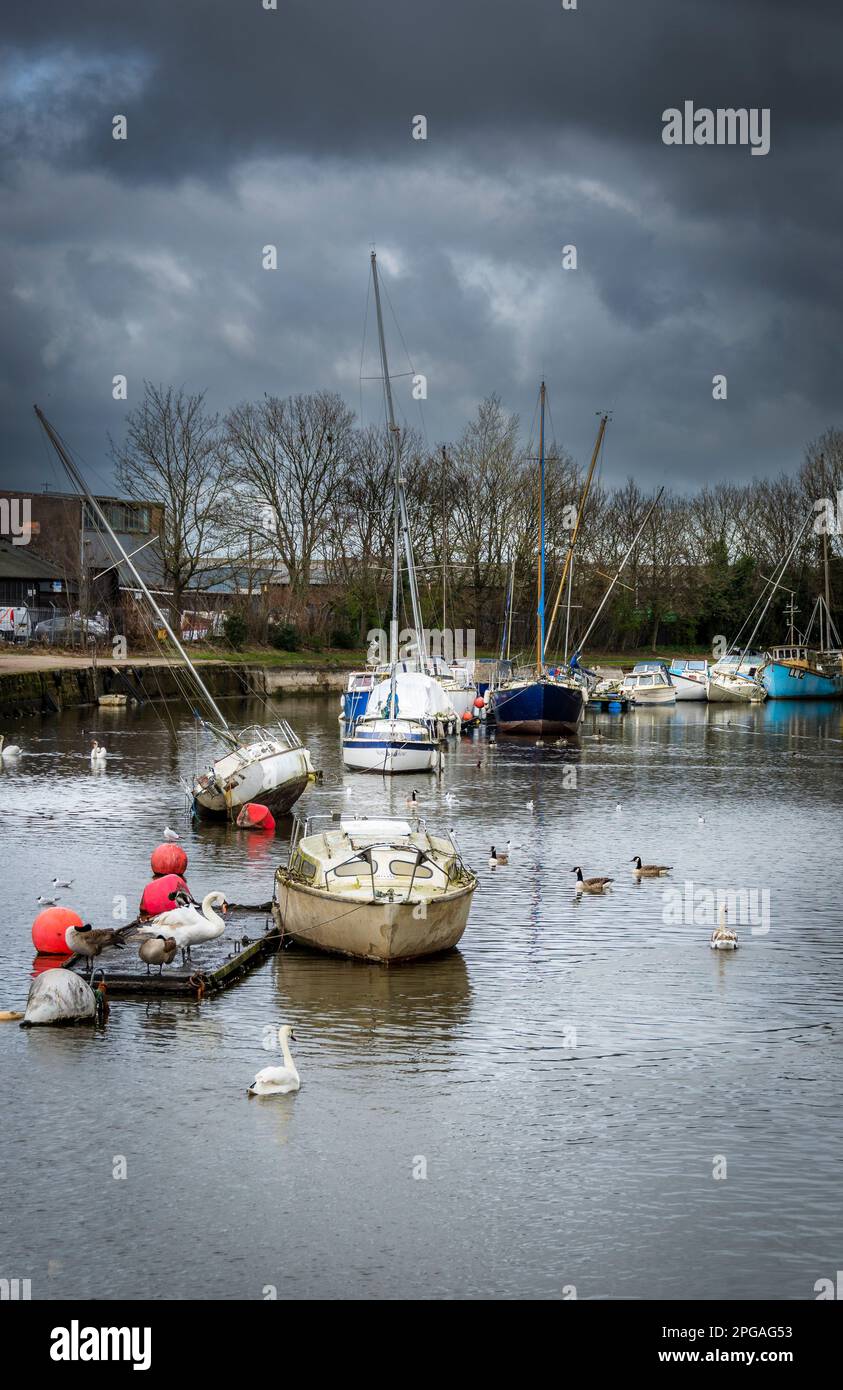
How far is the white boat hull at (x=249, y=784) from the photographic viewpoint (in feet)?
121

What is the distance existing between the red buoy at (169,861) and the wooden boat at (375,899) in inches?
214

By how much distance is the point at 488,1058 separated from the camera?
1777 cm

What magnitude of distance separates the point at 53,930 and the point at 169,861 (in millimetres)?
6235

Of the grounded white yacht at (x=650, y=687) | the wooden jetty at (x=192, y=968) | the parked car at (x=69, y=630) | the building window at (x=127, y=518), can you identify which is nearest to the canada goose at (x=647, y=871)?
the wooden jetty at (x=192, y=968)

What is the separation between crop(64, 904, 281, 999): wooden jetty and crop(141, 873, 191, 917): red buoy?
0.98 meters

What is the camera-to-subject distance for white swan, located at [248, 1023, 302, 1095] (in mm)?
15930

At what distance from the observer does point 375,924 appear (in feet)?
68.9

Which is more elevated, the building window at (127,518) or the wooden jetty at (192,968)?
the building window at (127,518)

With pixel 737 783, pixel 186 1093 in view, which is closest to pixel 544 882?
pixel 186 1093

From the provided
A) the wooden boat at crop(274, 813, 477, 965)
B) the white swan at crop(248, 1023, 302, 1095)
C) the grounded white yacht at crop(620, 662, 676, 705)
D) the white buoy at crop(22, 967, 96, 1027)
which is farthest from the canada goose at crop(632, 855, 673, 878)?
the grounded white yacht at crop(620, 662, 676, 705)

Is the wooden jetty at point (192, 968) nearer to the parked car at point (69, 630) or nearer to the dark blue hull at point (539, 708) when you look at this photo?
the dark blue hull at point (539, 708)

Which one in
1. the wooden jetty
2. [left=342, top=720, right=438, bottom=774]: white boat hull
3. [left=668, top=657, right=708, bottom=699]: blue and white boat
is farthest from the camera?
[left=668, top=657, right=708, bottom=699]: blue and white boat

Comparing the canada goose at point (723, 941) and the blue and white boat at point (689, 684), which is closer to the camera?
the canada goose at point (723, 941)

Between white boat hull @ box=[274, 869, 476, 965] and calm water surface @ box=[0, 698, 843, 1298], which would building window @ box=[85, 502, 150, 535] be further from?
white boat hull @ box=[274, 869, 476, 965]
